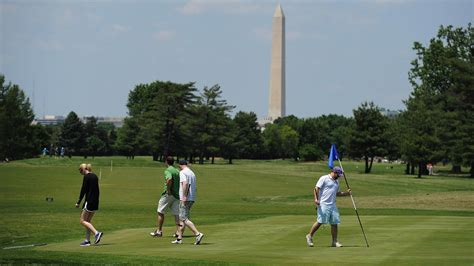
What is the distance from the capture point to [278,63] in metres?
169

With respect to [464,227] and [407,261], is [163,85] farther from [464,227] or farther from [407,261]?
[407,261]

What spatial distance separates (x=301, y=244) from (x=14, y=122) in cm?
7740

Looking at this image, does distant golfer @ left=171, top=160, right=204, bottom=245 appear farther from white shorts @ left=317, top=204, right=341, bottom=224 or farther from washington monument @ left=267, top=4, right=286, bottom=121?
washington monument @ left=267, top=4, right=286, bottom=121

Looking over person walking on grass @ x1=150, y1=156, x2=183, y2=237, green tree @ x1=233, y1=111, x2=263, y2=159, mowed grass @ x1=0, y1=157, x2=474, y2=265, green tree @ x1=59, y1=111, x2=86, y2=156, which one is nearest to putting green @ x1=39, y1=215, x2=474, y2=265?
mowed grass @ x1=0, y1=157, x2=474, y2=265

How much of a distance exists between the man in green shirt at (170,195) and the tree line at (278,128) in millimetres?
52538

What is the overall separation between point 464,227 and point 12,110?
236ft

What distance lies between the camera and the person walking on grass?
24500mm

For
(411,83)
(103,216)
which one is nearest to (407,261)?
(103,216)

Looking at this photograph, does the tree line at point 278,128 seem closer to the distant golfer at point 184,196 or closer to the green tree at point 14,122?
the green tree at point 14,122

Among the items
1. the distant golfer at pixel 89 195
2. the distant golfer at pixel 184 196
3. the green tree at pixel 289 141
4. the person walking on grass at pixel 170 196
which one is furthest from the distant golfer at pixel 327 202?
the green tree at pixel 289 141

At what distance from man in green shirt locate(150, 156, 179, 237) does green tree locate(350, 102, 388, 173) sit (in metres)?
92.4

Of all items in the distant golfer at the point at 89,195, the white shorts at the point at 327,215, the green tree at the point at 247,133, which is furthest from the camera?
the green tree at the point at 247,133

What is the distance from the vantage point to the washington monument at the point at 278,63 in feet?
548

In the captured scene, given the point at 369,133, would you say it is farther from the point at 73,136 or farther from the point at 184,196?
the point at 184,196
